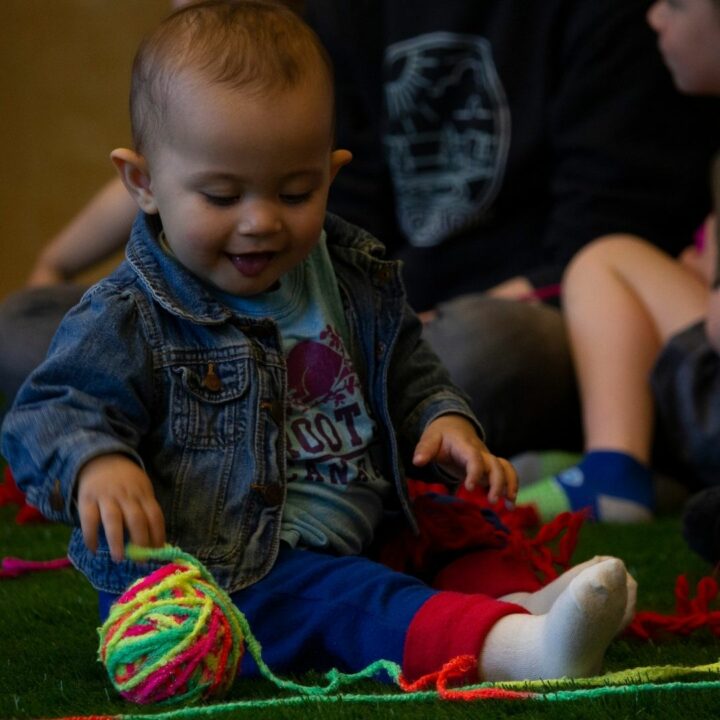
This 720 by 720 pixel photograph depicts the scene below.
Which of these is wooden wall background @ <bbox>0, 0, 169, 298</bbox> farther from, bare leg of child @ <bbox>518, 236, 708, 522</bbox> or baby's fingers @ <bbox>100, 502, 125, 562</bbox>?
baby's fingers @ <bbox>100, 502, 125, 562</bbox>

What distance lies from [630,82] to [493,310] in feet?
1.33

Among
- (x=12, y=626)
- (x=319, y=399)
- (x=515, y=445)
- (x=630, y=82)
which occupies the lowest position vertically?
(x=515, y=445)

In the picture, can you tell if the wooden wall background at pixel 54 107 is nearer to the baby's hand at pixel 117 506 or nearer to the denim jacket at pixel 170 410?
the denim jacket at pixel 170 410

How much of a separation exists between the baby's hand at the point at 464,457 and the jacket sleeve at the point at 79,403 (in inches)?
8.0

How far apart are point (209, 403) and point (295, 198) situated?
0.51ft

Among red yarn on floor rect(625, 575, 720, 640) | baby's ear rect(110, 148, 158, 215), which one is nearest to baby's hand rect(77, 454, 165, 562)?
baby's ear rect(110, 148, 158, 215)

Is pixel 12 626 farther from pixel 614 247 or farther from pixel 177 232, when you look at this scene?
pixel 614 247

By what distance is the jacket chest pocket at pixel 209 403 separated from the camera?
3.19 ft

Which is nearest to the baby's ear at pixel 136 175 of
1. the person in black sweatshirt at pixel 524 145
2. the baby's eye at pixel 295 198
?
the baby's eye at pixel 295 198

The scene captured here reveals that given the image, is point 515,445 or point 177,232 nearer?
point 177,232

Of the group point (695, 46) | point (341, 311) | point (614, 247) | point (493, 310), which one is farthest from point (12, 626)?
point (695, 46)

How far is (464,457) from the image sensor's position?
1.00 meters

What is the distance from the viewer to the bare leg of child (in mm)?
1525

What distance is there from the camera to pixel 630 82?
73.3 inches
